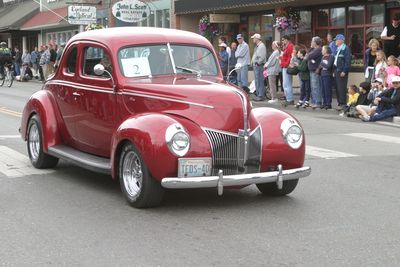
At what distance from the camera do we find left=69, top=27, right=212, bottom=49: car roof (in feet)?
24.3

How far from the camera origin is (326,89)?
56.0ft

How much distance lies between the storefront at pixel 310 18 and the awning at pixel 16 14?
19911 mm

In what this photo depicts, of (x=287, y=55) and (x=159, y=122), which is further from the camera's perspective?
(x=287, y=55)

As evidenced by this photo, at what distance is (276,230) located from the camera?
5605mm

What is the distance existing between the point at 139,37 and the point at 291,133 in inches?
86.0

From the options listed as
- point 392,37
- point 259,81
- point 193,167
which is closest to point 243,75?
point 259,81

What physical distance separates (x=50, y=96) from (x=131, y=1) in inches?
741

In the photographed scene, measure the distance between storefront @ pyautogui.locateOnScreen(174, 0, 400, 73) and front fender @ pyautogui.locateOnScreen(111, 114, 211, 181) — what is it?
14358 millimetres

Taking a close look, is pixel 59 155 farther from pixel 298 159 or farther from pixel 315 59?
pixel 315 59

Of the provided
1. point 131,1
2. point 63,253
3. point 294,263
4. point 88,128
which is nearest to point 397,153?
point 88,128

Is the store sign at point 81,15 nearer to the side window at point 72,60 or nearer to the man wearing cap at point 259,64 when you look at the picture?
the man wearing cap at point 259,64

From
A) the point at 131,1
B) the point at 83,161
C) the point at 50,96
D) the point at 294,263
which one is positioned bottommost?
the point at 294,263

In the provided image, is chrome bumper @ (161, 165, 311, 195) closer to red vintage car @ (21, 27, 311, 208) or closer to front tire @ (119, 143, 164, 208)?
red vintage car @ (21, 27, 311, 208)

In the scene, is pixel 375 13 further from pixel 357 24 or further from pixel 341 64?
pixel 341 64
